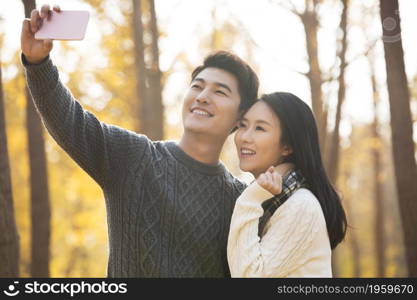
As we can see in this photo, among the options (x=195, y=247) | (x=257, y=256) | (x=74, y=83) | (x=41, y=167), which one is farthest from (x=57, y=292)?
(x=74, y=83)

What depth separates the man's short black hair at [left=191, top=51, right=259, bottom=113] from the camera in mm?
3717

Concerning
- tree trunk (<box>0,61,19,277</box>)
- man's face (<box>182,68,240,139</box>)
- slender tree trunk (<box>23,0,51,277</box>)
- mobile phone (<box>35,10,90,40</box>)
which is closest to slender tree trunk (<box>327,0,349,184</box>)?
man's face (<box>182,68,240,139</box>)

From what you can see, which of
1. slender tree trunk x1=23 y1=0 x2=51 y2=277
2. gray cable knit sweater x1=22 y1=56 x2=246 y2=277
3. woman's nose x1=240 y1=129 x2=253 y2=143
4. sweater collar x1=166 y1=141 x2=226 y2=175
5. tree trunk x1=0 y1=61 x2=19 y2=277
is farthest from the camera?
slender tree trunk x1=23 y1=0 x2=51 y2=277

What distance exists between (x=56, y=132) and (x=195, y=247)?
1.08 m

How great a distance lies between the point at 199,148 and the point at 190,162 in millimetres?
128

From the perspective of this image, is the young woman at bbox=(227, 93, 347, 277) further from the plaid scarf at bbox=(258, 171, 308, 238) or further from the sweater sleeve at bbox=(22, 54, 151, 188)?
the sweater sleeve at bbox=(22, 54, 151, 188)

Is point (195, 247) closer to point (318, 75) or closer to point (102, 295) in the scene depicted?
point (102, 295)

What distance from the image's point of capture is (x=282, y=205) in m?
2.97

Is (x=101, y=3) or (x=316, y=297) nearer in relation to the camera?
(x=316, y=297)

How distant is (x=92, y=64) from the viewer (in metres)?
10.5

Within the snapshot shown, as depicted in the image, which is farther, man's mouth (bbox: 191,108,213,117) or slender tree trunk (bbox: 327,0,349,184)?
slender tree trunk (bbox: 327,0,349,184)

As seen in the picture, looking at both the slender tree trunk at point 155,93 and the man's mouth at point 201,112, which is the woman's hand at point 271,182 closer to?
the man's mouth at point 201,112

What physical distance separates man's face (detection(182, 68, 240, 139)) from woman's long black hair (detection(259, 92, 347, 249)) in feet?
1.27

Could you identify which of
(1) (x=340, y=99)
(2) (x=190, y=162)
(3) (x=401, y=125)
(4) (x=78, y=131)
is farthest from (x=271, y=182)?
(1) (x=340, y=99)
